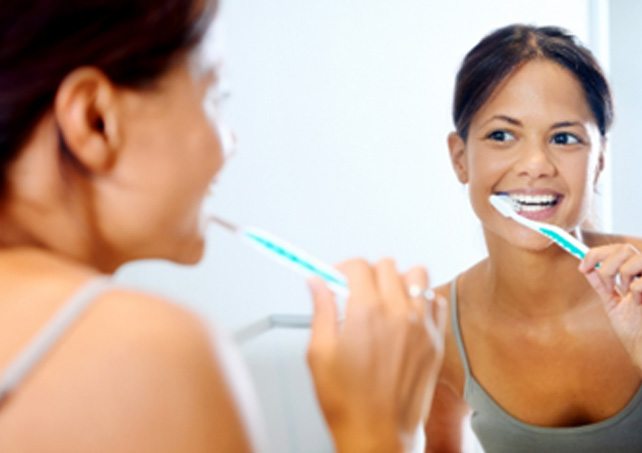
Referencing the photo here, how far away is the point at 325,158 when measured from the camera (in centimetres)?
137

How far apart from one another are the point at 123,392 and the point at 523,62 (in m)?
0.90

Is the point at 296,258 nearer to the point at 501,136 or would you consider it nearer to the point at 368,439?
the point at 368,439

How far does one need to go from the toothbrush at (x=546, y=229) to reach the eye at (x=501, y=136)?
0.27 ft

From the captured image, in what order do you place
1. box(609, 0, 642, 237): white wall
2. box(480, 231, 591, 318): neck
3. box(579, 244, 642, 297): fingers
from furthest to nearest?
1. box(609, 0, 642, 237): white wall
2. box(480, 231, 591, 318): neck
3. box(579, 244, 642, 297): fingers

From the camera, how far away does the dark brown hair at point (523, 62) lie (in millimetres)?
1120

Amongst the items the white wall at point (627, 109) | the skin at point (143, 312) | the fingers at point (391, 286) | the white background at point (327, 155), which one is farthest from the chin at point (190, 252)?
the white wall at point (627, 109)

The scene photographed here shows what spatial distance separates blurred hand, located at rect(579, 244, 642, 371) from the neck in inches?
6.1

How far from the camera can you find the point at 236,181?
1248mm

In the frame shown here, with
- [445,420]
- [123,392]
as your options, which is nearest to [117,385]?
[123,392]

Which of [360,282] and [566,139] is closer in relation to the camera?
[360,282]

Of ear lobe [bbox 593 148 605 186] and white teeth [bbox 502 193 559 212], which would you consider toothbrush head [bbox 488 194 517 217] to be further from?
ear lobe [bbox 593 148 605 186]

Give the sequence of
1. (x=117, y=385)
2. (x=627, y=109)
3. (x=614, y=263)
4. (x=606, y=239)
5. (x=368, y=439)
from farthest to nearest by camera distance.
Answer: (x=627, y=109) < (x=606, y=239) < (x=614, y=263) < (x=368, y=439) < (x=117, y=385)

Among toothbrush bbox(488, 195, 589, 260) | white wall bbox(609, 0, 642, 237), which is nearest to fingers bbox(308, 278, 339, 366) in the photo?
toothbrush bbox(488, 195, 589, 260)

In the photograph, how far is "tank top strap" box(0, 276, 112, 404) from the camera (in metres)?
0.37
